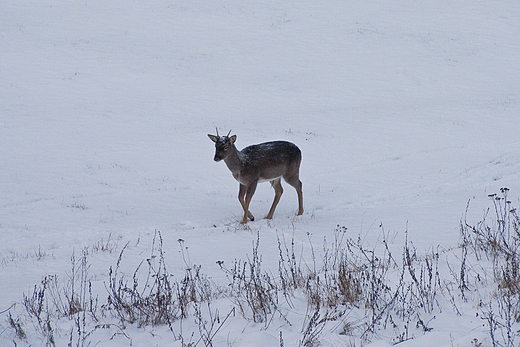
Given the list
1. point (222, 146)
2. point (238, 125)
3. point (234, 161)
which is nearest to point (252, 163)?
point (234, 161)

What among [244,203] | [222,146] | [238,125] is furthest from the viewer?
[238,125]

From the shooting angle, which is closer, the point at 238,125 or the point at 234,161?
the point at 234,161

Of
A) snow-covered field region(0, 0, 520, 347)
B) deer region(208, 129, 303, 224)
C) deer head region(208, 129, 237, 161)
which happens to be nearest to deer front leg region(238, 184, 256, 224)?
deer region(208, 129, 303, 224)

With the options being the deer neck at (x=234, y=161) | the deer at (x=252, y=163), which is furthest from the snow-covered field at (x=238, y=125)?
the deer neck at (x=234, y=161)

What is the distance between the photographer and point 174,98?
2647 centimetres

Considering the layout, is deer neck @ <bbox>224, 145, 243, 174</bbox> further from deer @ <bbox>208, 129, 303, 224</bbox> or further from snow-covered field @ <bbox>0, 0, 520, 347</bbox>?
snow-covered field @ <bbox>0, 0, 520, 347</bbox>

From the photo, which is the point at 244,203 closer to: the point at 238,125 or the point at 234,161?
the point at 234,161

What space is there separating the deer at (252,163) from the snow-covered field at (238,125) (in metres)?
0.57

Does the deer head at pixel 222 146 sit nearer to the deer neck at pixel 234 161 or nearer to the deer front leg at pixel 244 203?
the deer neck at pixel 234 161

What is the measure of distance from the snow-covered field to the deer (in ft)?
1.88

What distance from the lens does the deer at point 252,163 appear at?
11.1 metres

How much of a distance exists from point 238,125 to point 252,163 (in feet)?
→ 36.2

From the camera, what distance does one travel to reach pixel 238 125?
22188mm

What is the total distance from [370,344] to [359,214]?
24.4ft
